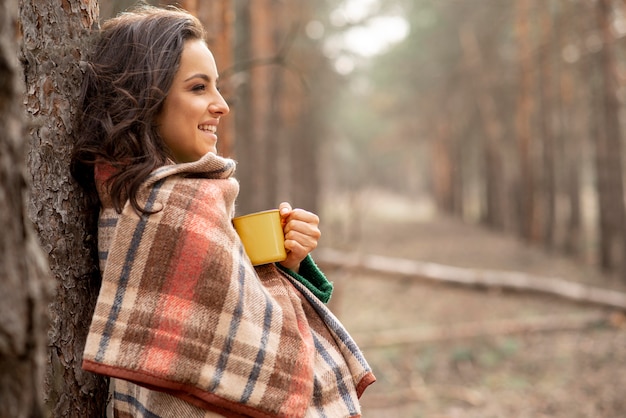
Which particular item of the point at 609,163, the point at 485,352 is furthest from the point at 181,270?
the point at 609,163

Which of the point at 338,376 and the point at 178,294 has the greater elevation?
the point at 178,294

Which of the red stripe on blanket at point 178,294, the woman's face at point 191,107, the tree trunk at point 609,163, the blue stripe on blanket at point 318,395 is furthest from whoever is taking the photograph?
the tree trunk at point 609,163

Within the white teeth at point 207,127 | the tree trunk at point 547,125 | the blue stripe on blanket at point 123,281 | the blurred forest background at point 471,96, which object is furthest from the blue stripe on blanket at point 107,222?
the tree trunk at point 547,125

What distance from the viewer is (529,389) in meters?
7.09

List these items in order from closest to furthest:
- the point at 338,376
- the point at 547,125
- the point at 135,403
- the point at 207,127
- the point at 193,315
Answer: the point at 193,315 → the point at 135,403 → the point at 338,376 → the point at 207,127 → the point at 547,125

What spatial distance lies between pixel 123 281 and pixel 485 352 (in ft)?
24.4

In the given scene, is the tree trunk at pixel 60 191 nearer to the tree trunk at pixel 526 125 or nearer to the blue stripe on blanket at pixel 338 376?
the blue stripe on blanket at pixel 338 376

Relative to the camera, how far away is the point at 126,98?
1.88m

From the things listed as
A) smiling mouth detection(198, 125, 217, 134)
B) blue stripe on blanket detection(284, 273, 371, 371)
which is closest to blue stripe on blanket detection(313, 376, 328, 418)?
blue stripe on blanket detection(284, 273, 371, 371)

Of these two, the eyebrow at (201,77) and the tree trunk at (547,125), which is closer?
the eyebrow at (201,77)

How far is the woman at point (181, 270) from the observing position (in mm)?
1624

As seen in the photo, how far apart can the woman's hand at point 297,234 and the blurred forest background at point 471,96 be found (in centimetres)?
289

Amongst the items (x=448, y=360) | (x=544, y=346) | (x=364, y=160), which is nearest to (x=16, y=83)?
(x=448, y=360)

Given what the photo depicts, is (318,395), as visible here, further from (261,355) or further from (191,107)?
(191,107)
